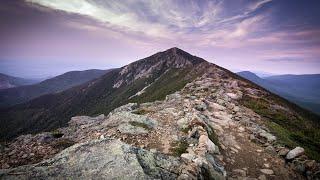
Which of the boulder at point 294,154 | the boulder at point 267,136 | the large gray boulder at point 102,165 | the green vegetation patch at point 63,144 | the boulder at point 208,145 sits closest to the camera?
the large gray boulder at point 102,165

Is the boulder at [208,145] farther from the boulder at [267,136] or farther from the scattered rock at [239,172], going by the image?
the boulder at [267,136]

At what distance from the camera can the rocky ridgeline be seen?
10.6m

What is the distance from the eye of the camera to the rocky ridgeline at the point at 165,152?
10609mm

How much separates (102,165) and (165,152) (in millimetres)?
6649

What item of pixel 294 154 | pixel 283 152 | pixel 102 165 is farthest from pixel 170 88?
pixel 102 165

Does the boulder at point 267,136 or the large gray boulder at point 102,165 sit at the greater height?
the large gray boulder at point 102,165

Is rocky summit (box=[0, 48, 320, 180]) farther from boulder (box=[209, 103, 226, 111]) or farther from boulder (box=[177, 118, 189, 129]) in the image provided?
boulder (box=[209, 103, 226, 111])

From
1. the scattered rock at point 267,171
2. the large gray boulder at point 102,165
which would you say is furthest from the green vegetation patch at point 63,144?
the scattered rock at point 267,171

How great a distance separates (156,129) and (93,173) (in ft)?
35.4

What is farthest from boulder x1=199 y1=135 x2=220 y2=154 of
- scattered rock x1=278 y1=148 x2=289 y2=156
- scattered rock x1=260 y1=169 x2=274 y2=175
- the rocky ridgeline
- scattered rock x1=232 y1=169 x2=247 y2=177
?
scattered rock x1=278 y1=148 x2=289 y2=156

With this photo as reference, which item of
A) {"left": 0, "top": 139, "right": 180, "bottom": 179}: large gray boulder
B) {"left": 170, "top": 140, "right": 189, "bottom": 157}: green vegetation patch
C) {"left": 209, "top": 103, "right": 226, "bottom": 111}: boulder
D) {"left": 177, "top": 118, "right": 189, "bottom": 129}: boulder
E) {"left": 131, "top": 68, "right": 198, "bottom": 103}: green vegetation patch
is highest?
{"left": 0, "top": 139, "right": 180, "bottom": 179}: large gray boulder

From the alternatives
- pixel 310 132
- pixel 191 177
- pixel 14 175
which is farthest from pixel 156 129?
pixel 310 132

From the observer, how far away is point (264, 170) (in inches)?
711

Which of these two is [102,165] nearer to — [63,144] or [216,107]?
[63,144]
